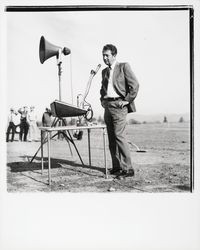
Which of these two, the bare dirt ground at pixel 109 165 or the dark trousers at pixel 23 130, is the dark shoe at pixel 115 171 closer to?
the bare dirt ground at pixel 109 165

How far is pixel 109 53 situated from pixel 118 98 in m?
0.46

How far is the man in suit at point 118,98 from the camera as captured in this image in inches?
167

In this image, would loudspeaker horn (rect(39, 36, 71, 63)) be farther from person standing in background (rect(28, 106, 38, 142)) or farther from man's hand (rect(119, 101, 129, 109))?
man's hand (rect(119, 101, 129, 109))

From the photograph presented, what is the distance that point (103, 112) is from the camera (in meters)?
4.32

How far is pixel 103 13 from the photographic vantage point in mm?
4176

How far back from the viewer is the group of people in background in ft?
14.0

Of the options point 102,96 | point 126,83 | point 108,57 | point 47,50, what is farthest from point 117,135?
point 47,50

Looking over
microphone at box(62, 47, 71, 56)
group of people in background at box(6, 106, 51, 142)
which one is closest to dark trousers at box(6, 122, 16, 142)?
group of people in background at box(6, 106, 51, 142)

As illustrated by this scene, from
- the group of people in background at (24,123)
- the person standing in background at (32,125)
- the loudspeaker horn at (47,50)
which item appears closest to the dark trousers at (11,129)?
the group of people in background at (24,123)

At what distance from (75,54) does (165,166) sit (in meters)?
1.47

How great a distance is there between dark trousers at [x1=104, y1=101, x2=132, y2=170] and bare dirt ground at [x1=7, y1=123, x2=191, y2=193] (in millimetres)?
71
